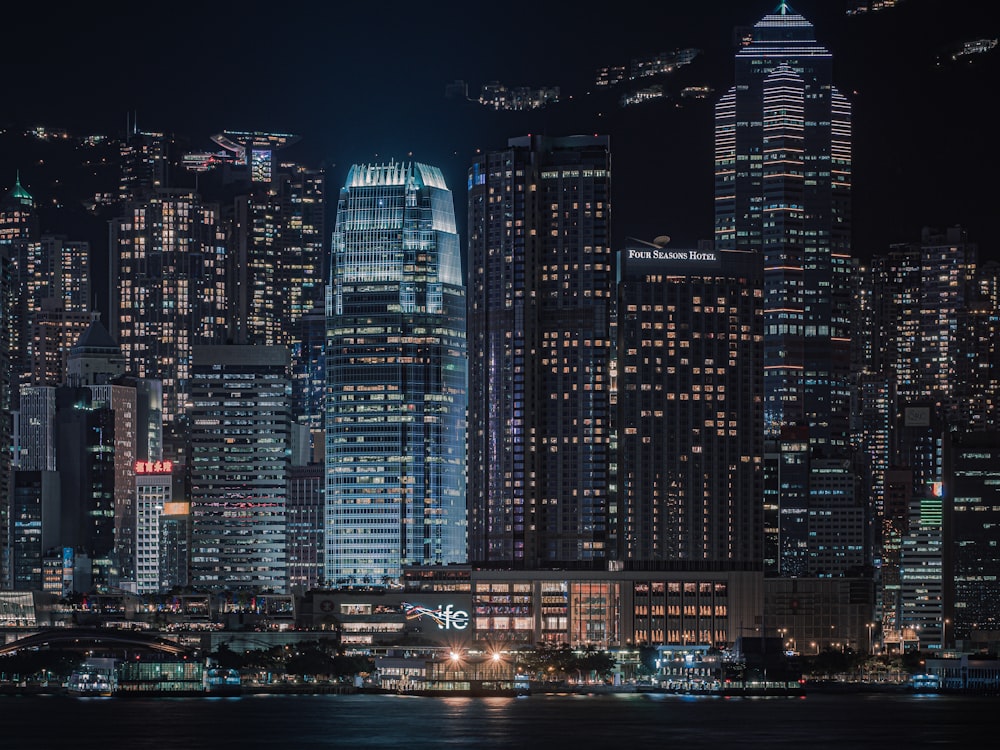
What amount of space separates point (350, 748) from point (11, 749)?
24.3 meters

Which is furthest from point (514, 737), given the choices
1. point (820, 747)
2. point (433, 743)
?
point (820, 747)

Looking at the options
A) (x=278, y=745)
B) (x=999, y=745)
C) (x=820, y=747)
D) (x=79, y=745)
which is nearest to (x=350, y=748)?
(x=278, y=745)

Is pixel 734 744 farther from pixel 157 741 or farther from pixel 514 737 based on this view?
pixel 157 741

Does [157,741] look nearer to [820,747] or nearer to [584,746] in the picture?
[584,746]

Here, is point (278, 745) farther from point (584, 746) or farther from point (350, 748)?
point (584, 746)

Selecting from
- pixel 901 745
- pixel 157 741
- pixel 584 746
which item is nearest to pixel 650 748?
pixel 584 746

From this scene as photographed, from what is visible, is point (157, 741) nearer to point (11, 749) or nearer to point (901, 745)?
point (11, 749)

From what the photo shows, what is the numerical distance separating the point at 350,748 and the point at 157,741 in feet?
56.2

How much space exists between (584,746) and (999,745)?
32.2 metres

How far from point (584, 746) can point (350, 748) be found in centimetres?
1698

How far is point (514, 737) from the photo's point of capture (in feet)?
653

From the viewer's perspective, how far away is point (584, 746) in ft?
632

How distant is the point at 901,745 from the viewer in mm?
196125

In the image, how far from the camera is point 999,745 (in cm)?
19950
